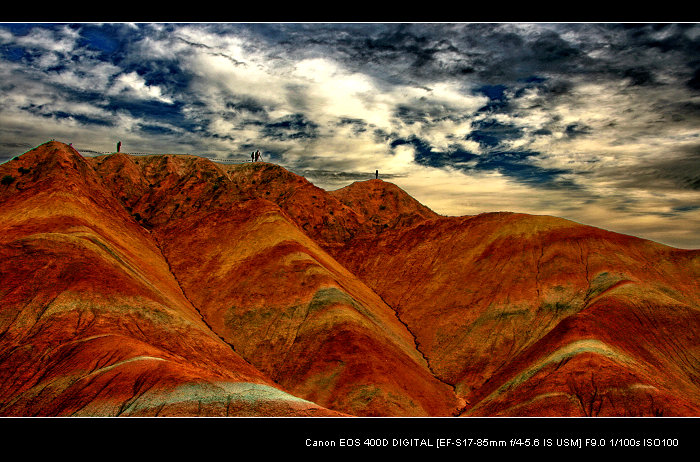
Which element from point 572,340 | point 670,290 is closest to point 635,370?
point 572,340

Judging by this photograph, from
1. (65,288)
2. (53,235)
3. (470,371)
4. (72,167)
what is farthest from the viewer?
(72,167)

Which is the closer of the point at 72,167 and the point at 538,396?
the point at 538,396

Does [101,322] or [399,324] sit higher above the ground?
[101,322]

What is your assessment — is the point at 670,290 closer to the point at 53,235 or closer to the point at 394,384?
the point at 394,384

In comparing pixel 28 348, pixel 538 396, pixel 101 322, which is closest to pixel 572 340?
pixel 538 396

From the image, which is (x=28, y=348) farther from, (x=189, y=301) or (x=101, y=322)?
(x=189, y=301)
